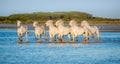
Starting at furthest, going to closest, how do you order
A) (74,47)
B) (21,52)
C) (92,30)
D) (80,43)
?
1. (92,30)
2. (80,43)
3. (74,47)
4. (21,52)

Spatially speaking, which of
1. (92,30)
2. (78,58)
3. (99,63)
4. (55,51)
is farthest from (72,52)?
(92,30)

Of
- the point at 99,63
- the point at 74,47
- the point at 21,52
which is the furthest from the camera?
the point at 74,47

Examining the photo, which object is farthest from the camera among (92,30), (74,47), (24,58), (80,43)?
(92,30)

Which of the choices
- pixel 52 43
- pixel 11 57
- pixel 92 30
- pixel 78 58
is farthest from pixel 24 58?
pixel 92 30

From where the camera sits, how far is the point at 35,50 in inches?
1061

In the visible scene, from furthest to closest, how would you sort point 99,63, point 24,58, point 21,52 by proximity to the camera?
point 21,52, point 24,58, point 99,63

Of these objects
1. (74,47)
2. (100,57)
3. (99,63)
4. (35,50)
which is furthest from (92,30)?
(99,63)

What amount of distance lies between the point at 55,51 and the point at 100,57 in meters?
3.50

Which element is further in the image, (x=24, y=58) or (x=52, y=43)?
(x=52, y=43)

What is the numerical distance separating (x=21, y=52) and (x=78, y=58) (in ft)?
13.4

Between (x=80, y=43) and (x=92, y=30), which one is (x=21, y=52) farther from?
(x=92, y=30)

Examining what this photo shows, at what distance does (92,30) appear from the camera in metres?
33.6

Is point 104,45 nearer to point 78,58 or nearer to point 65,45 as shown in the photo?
point 65,45

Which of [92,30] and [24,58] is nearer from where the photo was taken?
[24,58]
